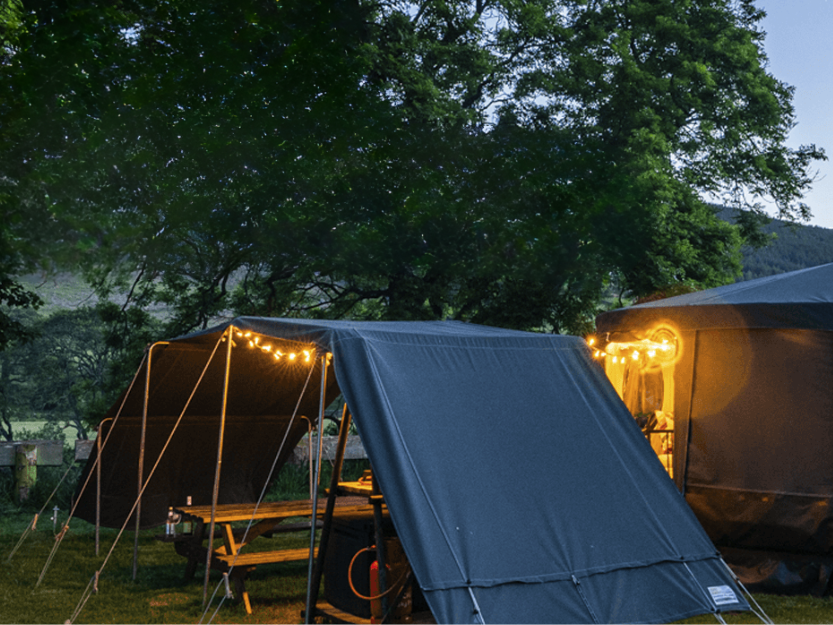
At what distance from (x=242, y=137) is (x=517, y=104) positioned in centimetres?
553

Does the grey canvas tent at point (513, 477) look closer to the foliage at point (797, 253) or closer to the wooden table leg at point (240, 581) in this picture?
the wooden table leg at point (240, 581)

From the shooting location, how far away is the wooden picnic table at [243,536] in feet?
19.2

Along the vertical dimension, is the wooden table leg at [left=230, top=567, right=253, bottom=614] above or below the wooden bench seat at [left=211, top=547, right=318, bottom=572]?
below

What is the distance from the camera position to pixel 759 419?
21.6ft

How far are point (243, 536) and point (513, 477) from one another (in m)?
2.60

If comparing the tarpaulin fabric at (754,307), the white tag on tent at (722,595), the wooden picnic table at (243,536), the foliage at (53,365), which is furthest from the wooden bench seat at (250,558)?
the foliage at (53,365)

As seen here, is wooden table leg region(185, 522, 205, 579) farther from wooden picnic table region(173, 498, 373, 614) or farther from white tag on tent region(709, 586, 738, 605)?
white tag on tent region(709, 586, 738, 605)

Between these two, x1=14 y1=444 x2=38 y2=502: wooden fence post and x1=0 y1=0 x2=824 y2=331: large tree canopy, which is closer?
x1=14 y1=444 x2=38 y2=502: wooden fence post

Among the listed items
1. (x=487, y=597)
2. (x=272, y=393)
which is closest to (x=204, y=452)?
(x=272, y=393)

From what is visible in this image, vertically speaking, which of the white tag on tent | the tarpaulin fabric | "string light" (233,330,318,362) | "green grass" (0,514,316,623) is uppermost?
the tarpaulin fabric

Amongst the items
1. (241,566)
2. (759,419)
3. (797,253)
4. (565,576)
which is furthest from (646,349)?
(797,253)

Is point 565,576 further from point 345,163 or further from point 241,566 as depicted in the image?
point 345,163

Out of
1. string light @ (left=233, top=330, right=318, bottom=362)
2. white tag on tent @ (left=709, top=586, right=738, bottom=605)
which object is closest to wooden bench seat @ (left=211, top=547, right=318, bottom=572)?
string light @ (left=233, top=330, right=318, bottom=362)

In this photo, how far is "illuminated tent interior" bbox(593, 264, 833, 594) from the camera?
627 cm
